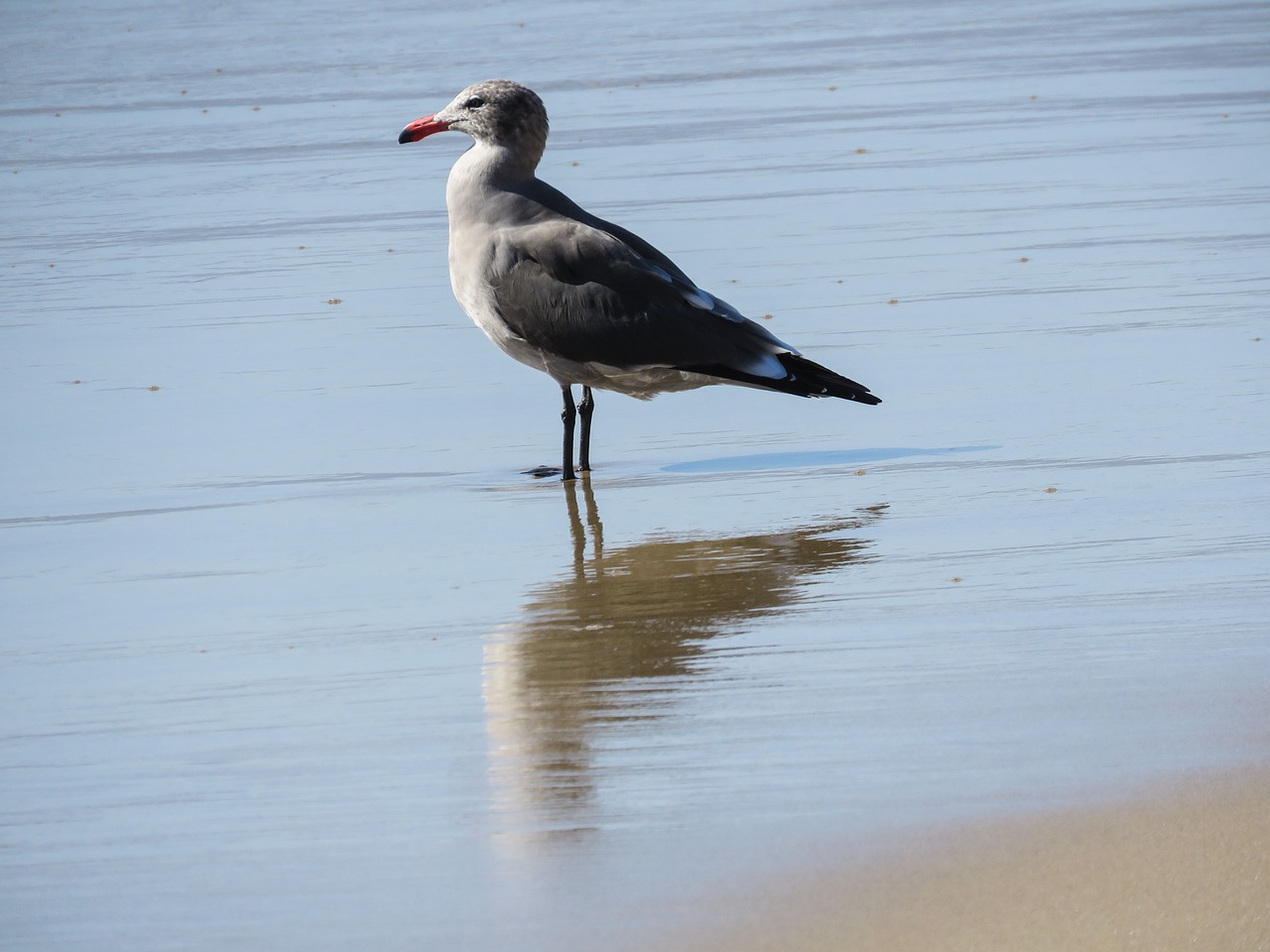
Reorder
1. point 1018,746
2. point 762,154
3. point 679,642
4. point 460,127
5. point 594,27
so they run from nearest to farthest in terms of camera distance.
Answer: point 1018,746, point 679,642, point 460,127, point 762,154, point 594,27

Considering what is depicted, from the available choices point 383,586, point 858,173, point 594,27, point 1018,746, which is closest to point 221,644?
point 383,586

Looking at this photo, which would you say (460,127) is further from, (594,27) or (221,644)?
(594,27)

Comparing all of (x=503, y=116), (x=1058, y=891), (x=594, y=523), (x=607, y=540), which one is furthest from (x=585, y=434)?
(x=1058, y=891)

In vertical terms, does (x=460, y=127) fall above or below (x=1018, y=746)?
above

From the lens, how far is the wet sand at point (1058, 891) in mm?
2879

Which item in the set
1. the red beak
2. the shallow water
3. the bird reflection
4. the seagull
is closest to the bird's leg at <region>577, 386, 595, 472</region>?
the seagull

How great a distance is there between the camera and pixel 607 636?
14.4ft

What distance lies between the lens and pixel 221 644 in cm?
447

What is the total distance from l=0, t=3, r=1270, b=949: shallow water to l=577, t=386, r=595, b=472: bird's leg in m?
0.12

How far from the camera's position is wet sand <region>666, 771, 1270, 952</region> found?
9.45 feet

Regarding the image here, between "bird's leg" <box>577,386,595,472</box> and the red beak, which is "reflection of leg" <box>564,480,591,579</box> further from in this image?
the red beak

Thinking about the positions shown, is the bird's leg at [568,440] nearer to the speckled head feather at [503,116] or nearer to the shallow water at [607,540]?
the shallow water at [607,540]

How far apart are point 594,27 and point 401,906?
17.9 meters

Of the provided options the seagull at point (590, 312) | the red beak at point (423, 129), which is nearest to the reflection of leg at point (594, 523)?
the seagull at point (590, 312)
